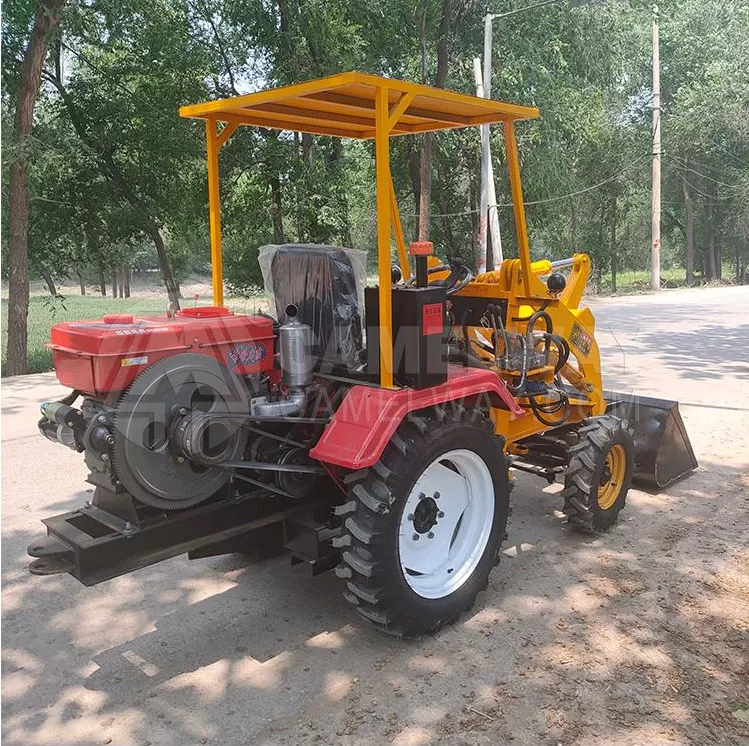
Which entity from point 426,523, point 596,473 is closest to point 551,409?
point 596,473

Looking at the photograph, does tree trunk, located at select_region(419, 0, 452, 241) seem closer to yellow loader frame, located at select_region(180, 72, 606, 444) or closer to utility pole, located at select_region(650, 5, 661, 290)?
yellow loader frame, located at select_region(180, 72, 606, 444)

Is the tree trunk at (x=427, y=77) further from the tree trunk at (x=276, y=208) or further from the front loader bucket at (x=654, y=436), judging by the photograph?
the front loader bucket at (x=654, y=436)

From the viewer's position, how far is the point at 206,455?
3100mm

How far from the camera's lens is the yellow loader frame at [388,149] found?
308 cm

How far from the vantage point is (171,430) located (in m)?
3.06

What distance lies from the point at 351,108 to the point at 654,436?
125 inches

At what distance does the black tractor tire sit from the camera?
436cm

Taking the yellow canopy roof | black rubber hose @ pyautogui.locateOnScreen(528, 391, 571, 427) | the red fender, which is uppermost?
the yellow canopy roof

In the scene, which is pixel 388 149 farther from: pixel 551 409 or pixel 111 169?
pixel 111 169

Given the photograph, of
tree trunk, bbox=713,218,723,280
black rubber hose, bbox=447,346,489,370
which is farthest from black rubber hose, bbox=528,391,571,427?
tree trunk, bbox=713,218,723,280

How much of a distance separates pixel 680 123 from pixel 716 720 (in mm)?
31359

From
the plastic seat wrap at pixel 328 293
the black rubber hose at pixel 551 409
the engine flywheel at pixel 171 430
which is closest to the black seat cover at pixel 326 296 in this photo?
the plastic seat wrap at pixel 328 293

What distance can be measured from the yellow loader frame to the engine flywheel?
739 mm

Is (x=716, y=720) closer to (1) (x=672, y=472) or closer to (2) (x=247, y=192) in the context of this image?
(1) (x=672, y=472)
